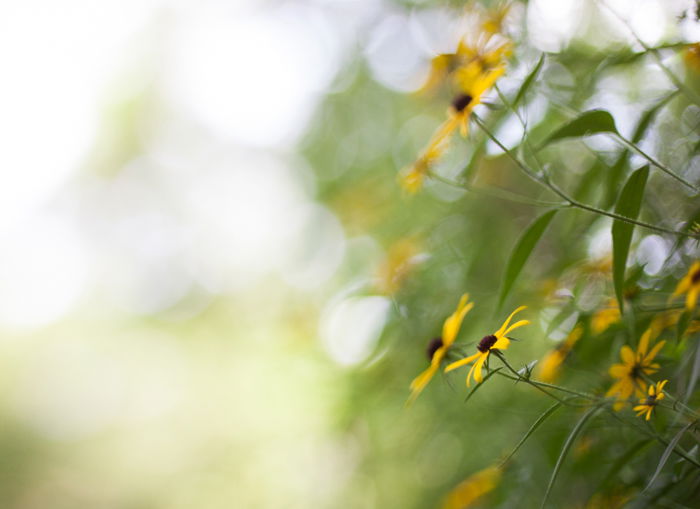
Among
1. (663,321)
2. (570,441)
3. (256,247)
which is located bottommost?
(570,441)

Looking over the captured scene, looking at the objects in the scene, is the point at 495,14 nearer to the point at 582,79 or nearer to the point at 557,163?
the point at 582,79

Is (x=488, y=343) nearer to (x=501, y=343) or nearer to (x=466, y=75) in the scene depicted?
(x=501, y=343)

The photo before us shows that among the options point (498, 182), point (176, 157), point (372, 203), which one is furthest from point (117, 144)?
point (498, 182)

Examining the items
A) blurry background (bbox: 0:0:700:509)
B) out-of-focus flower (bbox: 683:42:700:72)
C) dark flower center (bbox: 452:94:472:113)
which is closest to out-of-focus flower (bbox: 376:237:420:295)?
blurry background (bbox: 0:0:700:509)

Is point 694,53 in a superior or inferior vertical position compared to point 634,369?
superior

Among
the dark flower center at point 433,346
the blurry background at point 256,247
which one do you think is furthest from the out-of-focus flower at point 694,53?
the dark flower center at point 433,346

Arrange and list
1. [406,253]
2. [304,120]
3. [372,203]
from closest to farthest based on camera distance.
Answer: [406,253], [372,203], [304,120]

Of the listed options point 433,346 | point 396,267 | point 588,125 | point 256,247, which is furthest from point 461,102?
point 256,247
